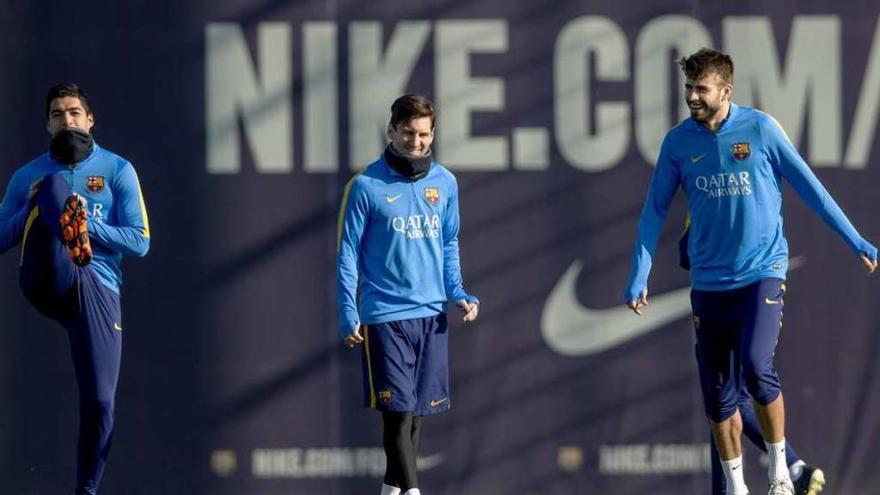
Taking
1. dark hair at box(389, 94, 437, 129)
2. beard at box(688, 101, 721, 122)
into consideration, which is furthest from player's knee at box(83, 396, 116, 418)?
beard at box(688, 101, 721, 122)

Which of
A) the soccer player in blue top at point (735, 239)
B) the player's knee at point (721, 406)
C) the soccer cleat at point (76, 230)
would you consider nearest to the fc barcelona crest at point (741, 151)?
the soccer player in blue top at point (735, 239)

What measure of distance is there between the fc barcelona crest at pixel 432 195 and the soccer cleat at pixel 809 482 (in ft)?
6.64

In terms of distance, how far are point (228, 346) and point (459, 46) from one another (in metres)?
1.94

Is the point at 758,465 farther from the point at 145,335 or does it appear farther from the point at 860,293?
the point at 145,335

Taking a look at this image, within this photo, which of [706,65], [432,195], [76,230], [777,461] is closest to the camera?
[76,230]

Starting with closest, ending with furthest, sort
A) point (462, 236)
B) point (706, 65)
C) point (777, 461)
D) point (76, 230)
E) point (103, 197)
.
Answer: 1. point (76, 230)
2. point (706, 65)
3. point (777, 461)
4. point (103, 197)
5. point (462, 236)

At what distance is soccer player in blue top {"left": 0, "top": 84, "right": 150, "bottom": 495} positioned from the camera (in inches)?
274

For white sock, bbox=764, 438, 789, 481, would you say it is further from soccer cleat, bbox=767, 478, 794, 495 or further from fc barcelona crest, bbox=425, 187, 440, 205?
fc barcelona crest, bbox=425, 187, 440, 205

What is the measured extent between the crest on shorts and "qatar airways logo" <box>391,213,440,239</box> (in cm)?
129

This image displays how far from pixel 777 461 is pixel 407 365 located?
5.28ft

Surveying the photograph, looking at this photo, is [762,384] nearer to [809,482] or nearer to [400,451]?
[809,482]

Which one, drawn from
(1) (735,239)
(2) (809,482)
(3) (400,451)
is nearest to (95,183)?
(3) (400,451)

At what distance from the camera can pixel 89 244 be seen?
22.4 ft

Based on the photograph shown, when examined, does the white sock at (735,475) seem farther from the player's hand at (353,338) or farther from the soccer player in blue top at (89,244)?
the soccer player in blue top at (89,244)
